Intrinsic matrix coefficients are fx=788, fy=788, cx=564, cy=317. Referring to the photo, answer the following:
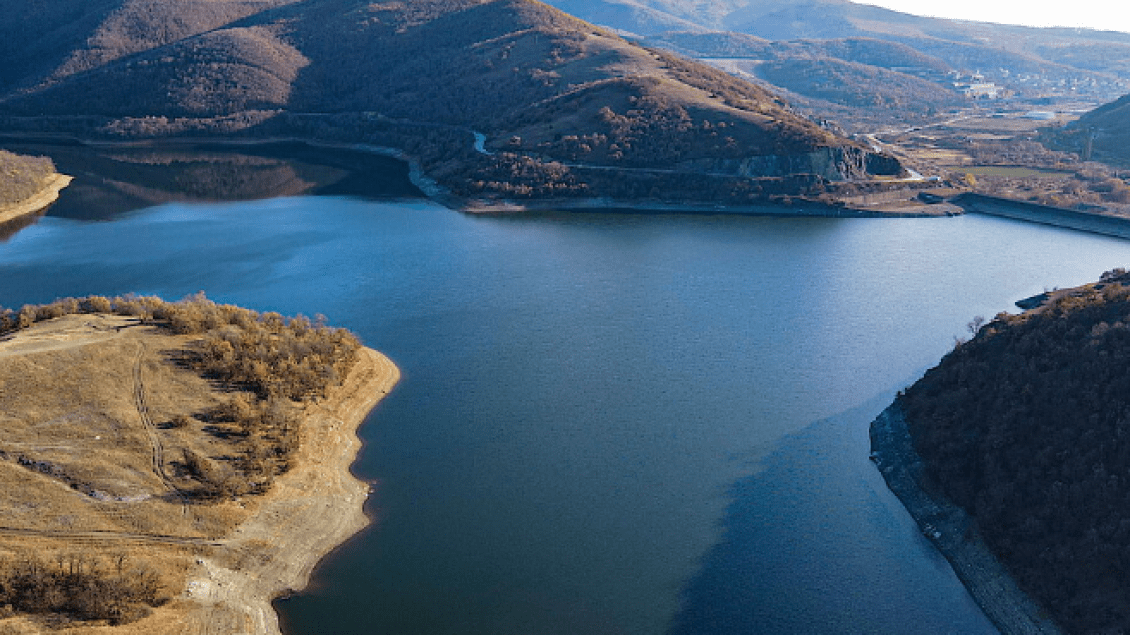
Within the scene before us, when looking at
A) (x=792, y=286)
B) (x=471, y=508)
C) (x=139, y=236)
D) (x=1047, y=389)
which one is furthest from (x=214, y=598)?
(x=139, y=236)

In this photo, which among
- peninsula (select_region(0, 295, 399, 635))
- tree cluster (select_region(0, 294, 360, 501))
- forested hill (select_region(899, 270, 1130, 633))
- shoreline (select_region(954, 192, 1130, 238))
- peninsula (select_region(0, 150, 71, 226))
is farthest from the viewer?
shoreline (select_region(954, 192, 1130, 238))

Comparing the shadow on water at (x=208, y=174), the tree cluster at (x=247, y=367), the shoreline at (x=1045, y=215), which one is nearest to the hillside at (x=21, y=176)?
the shadow on water at (x=208, y=174)

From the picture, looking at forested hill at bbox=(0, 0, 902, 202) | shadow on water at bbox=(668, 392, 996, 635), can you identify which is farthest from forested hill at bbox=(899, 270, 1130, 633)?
forested hill at bbox=(0, 0, 902, 202)

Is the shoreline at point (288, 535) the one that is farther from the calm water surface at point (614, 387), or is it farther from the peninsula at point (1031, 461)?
the peninsula at point (1031, 461)

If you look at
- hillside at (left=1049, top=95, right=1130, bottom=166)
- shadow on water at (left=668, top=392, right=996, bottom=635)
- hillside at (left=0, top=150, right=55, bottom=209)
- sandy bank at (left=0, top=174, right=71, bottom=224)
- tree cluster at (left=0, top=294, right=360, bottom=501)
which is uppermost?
hillside at (left=1049, top=95, right=1130, bottom=166)

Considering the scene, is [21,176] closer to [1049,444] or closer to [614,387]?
[614,387]

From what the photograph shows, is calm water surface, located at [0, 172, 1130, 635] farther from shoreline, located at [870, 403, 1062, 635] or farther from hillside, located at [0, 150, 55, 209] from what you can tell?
hillside, located at [0, 150, 55, 209]

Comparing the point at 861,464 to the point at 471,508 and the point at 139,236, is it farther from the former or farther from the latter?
the point at 139,236

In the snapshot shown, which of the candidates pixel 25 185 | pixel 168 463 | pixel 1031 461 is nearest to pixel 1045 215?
pixel 1031 461
